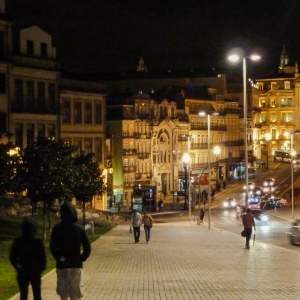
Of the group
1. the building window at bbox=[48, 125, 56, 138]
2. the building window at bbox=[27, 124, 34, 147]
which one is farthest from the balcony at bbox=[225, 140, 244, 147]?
the building window at bbox=[27, 124, 34, 147]

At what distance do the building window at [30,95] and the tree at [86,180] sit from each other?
1710cm

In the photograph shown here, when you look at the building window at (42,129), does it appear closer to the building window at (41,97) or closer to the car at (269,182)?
the building window at (41,97)

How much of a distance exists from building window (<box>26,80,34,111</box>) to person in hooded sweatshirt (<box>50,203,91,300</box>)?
5866cm

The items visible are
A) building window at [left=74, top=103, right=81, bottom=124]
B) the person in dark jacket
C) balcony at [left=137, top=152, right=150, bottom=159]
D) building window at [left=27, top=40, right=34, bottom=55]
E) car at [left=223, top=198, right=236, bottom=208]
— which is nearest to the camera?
the person in dark jacket

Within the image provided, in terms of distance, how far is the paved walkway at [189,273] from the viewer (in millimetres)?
18734

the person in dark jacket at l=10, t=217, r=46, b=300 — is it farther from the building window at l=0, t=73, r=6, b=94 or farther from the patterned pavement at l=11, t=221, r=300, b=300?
the building window at l=0, t=73, r=6, b=94

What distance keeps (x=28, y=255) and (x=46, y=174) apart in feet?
93.8

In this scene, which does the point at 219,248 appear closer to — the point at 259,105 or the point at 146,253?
the point at 146,253

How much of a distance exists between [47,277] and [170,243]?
52.2 feet

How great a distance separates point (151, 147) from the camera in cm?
11744

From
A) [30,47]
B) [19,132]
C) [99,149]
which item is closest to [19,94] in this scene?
[19,132]

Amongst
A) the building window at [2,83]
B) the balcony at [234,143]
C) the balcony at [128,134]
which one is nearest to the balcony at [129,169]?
the balcony at [128,134]

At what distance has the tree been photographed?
49594 millimetres

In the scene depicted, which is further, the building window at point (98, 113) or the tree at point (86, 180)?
the building window at point (98, 113)
